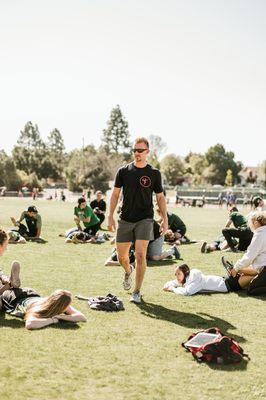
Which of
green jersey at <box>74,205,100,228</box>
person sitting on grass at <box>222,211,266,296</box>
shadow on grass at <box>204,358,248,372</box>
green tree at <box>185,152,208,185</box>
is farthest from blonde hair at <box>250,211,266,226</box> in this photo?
green tree at <box>185,152,208,185</box>

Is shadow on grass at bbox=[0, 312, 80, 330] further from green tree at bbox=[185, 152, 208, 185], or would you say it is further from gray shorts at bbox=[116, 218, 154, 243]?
green tree at bbox=[185, 152, 208, 185]

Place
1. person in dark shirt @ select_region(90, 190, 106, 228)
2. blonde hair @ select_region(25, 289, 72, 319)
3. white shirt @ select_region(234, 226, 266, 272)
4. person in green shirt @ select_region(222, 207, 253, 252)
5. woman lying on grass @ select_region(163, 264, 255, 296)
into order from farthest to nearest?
1. person in dark shirt @ select_region(90, 190, 106, 228)
2. person in green shirt @ select_region(222, 207, 253, 252)
3. woman lying on grass @ select_region(163, 264, 255, 296)
4. white shirt @ select_region(234, 226, 266, 272)
5. blonde hair @ select_region(25, 289, 72, 319)

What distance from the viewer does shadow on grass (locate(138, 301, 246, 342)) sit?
602 centimetres

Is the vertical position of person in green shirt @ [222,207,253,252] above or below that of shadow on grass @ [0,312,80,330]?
above

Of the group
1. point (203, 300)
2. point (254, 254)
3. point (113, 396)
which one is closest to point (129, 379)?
point (113, 396)

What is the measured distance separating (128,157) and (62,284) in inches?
4185

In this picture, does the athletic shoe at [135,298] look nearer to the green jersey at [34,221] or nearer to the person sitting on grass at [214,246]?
the person sitting on grass at [214,246]

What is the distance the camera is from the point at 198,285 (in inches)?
307

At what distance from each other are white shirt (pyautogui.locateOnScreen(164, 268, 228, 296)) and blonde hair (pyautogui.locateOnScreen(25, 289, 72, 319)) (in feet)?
8.78

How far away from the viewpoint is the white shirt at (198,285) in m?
7.76

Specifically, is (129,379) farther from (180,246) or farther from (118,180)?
(180,246)

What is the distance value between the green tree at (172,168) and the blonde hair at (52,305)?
10885cm

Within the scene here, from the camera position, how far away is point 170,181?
4540 inches

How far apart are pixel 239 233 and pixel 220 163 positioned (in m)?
108
